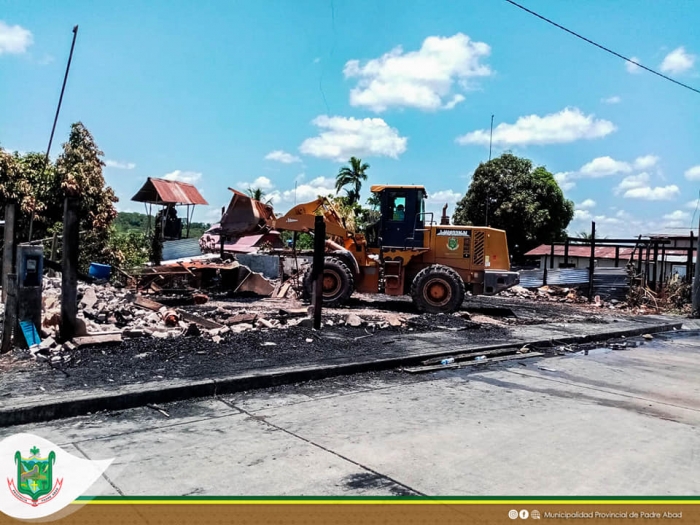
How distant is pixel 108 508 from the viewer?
3707 millimetres

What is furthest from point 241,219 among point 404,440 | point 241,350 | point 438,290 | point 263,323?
point 404,440

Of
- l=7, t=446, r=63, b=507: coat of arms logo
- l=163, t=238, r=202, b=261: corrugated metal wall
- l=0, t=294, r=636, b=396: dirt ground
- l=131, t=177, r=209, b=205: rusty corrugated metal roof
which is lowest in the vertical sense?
l=7, t=446, r=63, b=507: coat of arms logo

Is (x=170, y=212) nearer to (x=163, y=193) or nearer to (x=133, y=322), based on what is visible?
(x=163, y=193)

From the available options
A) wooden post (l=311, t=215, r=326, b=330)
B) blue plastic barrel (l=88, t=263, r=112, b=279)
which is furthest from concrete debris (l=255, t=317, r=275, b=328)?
blue plastic barrel (l=88, t=263, r=112, b=279)

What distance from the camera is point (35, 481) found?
4117mm

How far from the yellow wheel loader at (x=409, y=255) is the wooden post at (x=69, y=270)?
8.38 m

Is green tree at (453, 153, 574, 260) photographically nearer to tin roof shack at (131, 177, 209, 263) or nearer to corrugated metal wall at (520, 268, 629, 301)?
corrugated metal wall at (520, 268, 629, 301)

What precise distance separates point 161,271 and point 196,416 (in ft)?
45.2

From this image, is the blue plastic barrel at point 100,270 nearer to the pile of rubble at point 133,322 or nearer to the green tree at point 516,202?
the pile of rubble at point 133,322

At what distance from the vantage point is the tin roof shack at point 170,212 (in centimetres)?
2620

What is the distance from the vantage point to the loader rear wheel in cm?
1525

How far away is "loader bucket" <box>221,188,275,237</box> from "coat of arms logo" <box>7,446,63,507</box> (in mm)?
13213

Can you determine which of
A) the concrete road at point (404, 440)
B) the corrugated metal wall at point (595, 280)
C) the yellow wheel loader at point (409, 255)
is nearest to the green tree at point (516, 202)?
the corrugated metal wall at point (595, 280)

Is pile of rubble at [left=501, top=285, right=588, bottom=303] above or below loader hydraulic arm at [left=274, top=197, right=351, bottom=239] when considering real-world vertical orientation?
below
